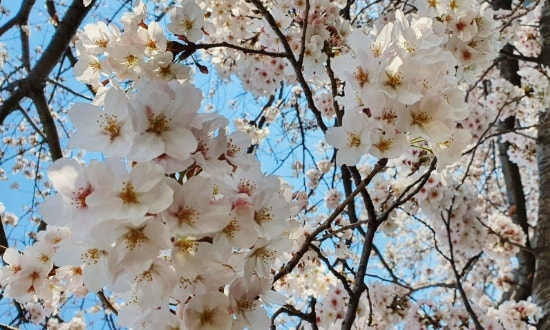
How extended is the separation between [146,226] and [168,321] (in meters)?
0.22

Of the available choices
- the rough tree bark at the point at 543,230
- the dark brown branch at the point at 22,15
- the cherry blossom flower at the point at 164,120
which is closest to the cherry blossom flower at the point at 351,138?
the cherry blossom flower at the point at 164,120

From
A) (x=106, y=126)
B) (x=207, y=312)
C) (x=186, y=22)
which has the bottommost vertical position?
(x=207, y=312)

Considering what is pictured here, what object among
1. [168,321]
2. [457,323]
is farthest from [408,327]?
[168,321]

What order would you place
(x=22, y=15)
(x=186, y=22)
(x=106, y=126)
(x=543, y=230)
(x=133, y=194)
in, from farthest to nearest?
1. (x=22, y=15)
2. (x=543, y=230)
3. (x=186, y=22)
4. (x=106, y=126)
5. (x=133, y=194)

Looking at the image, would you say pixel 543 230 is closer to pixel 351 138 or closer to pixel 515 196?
pixel 515 196

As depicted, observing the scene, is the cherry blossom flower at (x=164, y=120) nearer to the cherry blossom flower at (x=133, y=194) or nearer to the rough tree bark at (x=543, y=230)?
the cherry blossom flower at (x=133, y=194)

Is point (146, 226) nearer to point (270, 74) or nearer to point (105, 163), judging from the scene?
point (105, 163)

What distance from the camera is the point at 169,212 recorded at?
0.91 meters

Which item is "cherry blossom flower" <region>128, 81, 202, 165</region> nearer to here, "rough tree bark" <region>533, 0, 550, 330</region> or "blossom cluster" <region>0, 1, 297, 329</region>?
"blossom cluster" <region>0, 1, 297, 329</region>

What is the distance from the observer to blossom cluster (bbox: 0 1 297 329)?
2.94ft

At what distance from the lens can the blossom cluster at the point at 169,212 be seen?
0.90m

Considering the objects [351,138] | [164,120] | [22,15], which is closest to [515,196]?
[351,138]

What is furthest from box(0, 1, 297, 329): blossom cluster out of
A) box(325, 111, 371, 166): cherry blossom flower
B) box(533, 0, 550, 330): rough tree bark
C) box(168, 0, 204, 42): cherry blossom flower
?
box(533, 0, 550, 330): rough tree bark

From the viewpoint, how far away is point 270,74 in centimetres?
322
